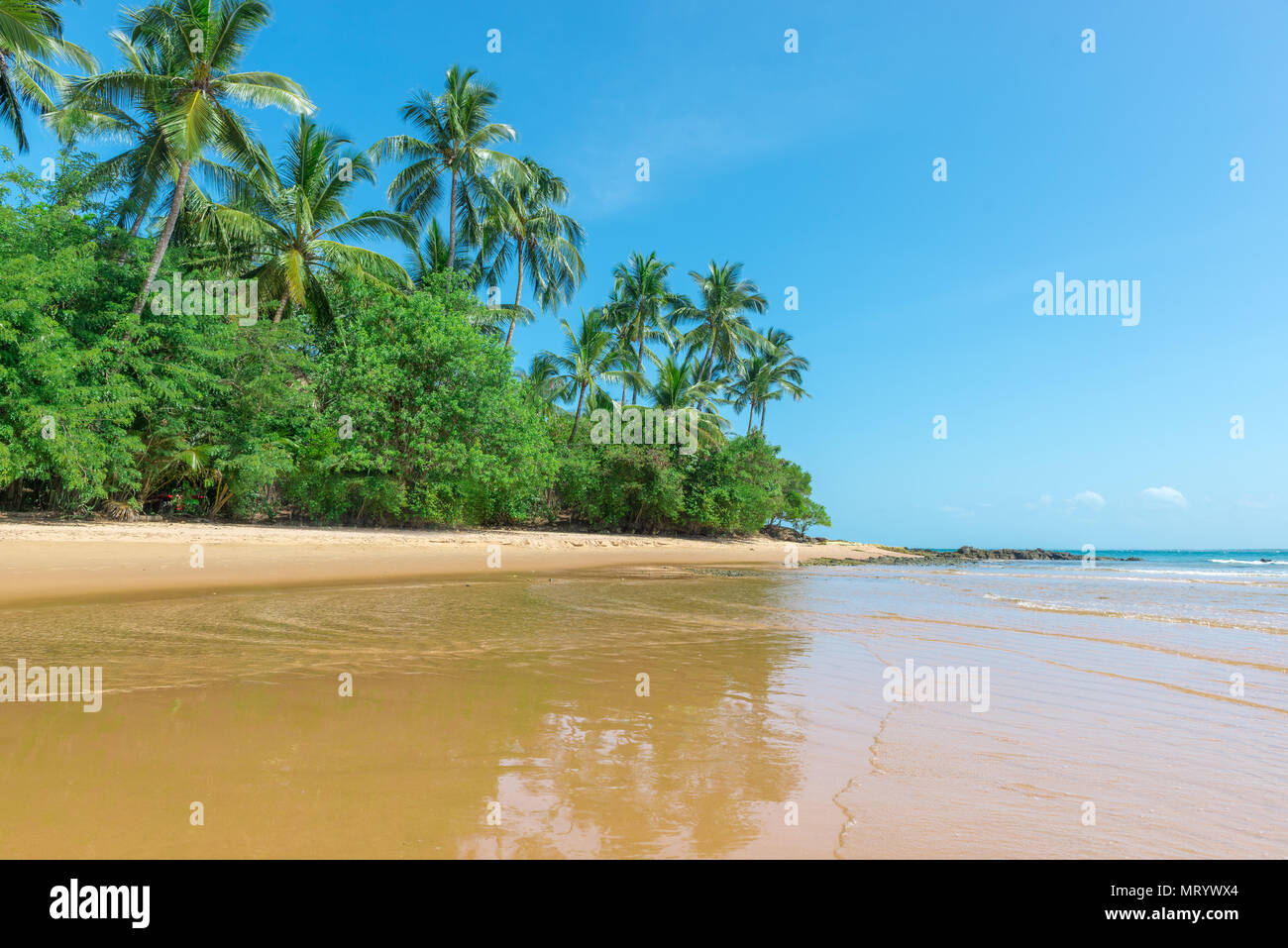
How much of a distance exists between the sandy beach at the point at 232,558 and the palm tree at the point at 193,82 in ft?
21.0

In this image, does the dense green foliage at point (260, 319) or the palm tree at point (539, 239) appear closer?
the dense green foliage at point (260, 319)

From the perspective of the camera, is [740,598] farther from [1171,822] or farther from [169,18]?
[169,18]

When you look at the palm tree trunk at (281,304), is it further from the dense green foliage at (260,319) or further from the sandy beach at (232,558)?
the sandy beach at (232,558)

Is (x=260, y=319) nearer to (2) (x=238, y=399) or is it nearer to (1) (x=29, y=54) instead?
(2) (x=238, y=399)

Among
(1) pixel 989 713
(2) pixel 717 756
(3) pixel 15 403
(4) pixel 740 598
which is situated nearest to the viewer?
(2) pixel 717 756

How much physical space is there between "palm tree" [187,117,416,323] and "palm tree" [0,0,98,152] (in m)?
4.14

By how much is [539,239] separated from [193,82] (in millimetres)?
13814

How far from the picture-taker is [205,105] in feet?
51.9

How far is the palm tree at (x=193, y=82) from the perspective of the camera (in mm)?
15938

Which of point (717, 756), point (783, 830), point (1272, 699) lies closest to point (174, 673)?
point (717, 756)

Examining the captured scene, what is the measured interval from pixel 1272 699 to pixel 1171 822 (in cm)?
325

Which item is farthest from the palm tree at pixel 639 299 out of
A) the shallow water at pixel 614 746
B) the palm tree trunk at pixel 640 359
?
the shallow water at pixel 614 746

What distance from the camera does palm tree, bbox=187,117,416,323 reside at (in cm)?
2006

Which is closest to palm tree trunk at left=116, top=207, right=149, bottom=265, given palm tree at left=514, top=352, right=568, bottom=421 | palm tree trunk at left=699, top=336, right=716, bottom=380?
palm tree at left=514, top=352, right=568, bottom=421
